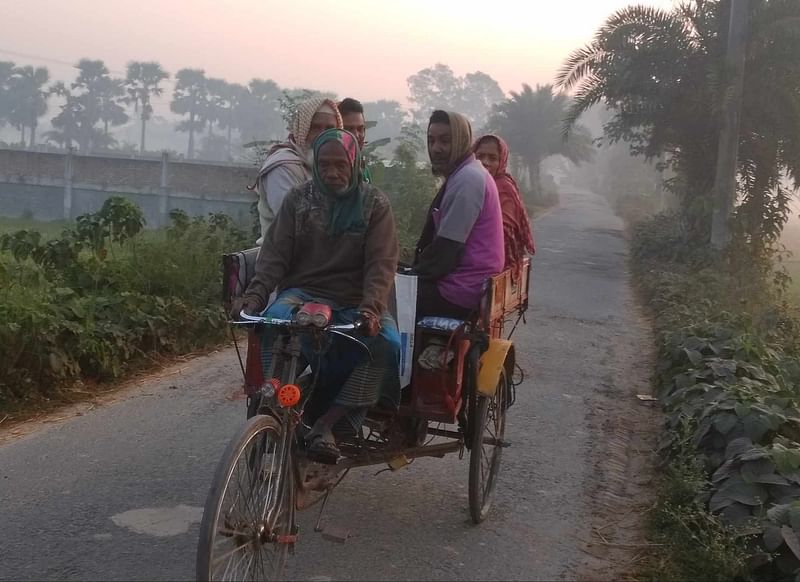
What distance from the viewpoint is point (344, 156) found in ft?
11.5

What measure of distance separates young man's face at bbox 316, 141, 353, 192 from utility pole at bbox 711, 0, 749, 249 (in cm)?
1265

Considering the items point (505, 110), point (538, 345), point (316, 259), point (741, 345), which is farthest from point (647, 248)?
point (505, 110)

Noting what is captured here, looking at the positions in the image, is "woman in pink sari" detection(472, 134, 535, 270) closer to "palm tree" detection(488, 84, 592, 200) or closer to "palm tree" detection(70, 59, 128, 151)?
"palm tree" detection(488, 84, 592, 200)

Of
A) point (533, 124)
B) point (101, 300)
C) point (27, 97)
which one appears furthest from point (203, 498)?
point (27, 97)

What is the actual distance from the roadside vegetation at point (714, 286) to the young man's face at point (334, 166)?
2164mm

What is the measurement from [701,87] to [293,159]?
45.5ft

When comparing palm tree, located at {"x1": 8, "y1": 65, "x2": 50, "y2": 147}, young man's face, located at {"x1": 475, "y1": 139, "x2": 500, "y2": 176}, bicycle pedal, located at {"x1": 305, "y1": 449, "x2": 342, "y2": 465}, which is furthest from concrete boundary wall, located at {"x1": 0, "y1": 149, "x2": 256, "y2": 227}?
palm tree, located at {"x1": 8, "y1": 65, "x2": 50, "y2": 147}

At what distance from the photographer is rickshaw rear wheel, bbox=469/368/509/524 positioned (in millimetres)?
4051

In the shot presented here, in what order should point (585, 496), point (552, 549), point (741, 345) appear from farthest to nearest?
1. point (741, 345)
2. point (585, 496)
3. point (552, 549)

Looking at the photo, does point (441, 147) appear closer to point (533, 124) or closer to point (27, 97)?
point (533, 124)

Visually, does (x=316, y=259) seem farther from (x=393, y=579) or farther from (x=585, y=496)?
(x=585, y=496)

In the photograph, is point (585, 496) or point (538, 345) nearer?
point (585, 496)

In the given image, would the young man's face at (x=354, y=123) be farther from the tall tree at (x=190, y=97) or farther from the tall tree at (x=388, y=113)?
the tall tree at (x=388, y=113)

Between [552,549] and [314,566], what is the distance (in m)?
1.12
